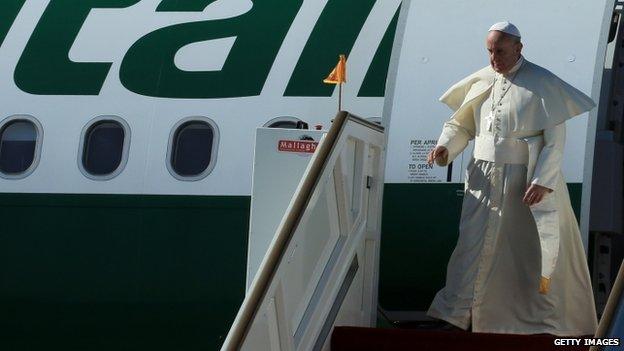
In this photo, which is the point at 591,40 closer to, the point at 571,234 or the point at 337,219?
the point at 571,234

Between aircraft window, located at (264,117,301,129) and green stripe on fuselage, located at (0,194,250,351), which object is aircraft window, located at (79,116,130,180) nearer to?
green stripe on fuselage, located at (0,194,250,351)

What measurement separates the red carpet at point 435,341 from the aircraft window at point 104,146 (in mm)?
2650

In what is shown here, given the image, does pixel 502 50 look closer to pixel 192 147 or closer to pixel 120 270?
pixel 192 147

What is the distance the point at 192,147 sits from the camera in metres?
8.60

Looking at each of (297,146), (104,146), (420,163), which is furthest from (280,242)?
(104,146)

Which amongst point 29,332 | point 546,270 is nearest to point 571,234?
point 546,270

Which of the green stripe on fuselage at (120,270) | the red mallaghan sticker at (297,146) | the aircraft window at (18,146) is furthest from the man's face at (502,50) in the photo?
the aircraft window at (18,146)

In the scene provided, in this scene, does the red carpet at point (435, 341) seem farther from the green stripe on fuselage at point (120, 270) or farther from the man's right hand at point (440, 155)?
the green stripe on fuselage at point (120, 270)

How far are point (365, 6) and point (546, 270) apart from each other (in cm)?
270

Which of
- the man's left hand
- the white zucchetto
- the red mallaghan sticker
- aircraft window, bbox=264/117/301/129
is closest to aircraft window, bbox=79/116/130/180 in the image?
aircraft window, bbox=264/117/301/129

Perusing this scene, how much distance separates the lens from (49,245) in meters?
8.60

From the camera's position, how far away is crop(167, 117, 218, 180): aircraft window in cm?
855

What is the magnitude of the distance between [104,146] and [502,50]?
3216 millimetres

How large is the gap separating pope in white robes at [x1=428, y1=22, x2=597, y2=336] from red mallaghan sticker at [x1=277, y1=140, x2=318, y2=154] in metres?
0.70
